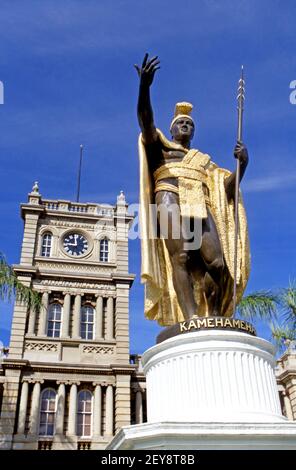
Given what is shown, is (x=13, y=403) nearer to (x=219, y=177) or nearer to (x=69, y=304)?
(x=69, y=304)

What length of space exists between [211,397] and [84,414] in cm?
2113

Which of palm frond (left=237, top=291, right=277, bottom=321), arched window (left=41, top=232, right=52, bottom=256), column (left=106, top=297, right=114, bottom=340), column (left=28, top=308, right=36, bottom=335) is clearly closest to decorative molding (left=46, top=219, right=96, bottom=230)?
arched window (left=41, top=232, right=52, bottom=256)

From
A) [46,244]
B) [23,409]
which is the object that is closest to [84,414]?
[23,409]

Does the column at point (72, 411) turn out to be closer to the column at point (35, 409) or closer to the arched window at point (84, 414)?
the arched window at point (84, 414)

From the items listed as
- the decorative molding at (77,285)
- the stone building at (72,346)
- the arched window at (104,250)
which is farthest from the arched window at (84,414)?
the arched window at (104,250)

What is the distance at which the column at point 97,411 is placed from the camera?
23.0m

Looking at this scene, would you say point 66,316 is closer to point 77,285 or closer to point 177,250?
point 77,285

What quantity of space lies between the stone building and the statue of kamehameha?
19.1m

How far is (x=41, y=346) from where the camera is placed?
2455 cm

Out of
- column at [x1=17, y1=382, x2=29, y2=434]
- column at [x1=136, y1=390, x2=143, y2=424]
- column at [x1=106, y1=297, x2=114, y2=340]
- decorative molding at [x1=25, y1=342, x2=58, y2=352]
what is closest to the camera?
column at [x1=17, y1=382, x2=29, y2=434]

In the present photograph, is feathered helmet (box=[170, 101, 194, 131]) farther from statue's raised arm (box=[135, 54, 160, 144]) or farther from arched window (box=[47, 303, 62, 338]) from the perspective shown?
arched window (box=[47, 303, 62, 338])

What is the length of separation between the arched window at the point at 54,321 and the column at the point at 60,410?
112 inches

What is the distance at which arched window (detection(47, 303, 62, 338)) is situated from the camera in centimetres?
2550
